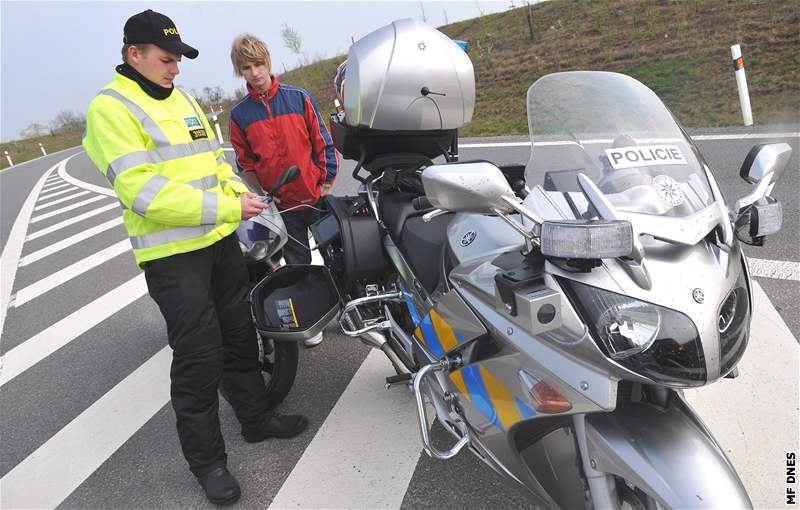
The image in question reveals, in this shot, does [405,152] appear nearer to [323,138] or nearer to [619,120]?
[323,138]

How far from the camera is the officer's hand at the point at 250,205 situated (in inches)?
94.7

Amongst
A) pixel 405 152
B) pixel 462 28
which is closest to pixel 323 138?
pixel 405 152

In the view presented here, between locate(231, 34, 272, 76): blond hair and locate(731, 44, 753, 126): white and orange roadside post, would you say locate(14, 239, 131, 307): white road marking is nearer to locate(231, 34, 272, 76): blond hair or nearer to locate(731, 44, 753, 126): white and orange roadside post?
locate(231, 34, 272, 76): blond hair

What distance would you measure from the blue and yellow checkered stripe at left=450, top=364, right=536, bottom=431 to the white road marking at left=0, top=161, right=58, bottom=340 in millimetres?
3795

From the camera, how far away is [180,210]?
2264 millimetres

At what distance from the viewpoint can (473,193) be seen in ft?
4.87

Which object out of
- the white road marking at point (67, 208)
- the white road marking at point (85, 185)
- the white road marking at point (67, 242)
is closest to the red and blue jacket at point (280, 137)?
the white road marking at point (67, 242)

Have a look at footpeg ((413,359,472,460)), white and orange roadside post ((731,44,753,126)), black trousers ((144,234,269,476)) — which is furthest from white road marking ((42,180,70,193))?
footpeg ((413,359,472,460))

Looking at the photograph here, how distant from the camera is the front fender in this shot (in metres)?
1.45

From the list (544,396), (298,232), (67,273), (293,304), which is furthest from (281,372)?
(67,273)

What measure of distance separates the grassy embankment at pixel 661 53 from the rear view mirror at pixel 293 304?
6.48 m

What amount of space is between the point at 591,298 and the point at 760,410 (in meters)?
1.68

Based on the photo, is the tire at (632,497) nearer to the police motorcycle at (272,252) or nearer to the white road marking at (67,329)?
the police motorcycle at (272,252)

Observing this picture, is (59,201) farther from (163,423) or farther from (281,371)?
(281,371)
